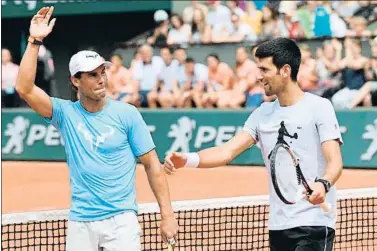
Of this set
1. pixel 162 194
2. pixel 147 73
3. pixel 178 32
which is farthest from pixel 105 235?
pixel 178 32

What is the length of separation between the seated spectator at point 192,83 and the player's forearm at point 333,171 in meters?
11.8

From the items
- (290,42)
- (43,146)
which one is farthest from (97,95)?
(43,146)

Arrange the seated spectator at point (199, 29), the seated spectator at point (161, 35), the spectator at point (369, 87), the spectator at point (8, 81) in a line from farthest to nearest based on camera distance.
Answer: the spectator at point (8, 81) < the seated spectator at point (161, 35) < the seated spectator at point (199, 29) < the spectator at point (369, 87)

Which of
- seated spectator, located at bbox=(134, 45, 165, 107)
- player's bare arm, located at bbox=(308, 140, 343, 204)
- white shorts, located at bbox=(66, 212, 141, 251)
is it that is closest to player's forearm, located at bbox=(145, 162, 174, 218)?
white shorts, located at bbox=(66, 212, 141, 251)

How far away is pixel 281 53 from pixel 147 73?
12372mm

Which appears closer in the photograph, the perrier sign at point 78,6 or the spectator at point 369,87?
the spectator at point 369,87

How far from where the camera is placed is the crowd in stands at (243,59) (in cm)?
1488

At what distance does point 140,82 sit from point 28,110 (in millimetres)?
2664

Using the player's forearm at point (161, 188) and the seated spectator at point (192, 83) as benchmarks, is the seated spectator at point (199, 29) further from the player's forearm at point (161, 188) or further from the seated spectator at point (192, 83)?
the player's forearm at point (161, 188)

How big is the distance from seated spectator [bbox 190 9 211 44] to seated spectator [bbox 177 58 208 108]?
135 centimetres

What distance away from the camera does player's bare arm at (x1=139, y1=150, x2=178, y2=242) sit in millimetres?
4793

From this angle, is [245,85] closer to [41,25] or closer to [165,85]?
[165,85]

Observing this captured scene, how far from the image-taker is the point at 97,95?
15.8 feet

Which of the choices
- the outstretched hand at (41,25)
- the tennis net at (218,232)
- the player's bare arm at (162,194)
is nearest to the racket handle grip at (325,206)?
the player's bare arm at (162,194)
